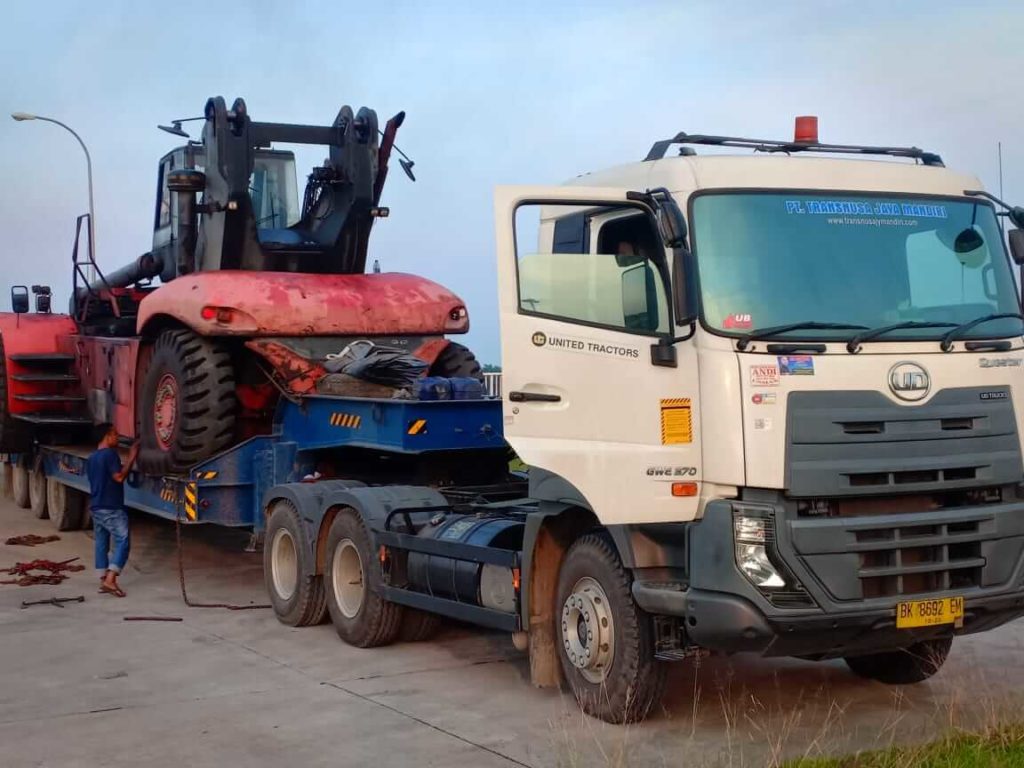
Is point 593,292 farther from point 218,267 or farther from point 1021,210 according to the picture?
point 218,267

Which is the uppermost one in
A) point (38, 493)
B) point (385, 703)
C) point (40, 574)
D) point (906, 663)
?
point (38, 493)

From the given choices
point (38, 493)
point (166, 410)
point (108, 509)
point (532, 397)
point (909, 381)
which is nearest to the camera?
point (909, 381)

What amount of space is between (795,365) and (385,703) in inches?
129

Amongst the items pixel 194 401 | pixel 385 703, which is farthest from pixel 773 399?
pixel 194 401

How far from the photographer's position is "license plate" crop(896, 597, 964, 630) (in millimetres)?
6742

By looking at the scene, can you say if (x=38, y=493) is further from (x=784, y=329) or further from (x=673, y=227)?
(x=784, y=329)

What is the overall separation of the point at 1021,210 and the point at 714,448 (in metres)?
2.41

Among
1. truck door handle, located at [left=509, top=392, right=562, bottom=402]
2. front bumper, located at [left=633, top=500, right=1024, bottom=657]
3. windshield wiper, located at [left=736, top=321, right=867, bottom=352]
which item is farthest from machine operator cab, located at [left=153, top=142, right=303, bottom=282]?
front bumper, located at [left=633, top=500, right=1024, bottom=657]

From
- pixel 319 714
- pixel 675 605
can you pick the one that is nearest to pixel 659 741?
pixel 675 605

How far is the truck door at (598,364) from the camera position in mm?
6957

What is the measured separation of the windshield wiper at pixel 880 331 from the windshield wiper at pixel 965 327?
6 centimetres

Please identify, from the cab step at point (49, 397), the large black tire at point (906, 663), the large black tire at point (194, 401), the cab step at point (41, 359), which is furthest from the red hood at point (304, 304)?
the large black tire at point (906, 663)

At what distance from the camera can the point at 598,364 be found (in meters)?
7.36

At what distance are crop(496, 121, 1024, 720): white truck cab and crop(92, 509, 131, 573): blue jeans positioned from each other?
19.9 ft
